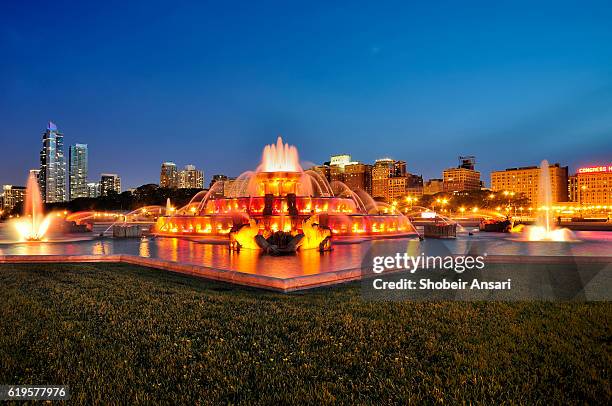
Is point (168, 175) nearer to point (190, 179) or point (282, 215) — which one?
point (190, 179)

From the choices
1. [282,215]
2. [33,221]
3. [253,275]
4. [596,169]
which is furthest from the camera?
[596,169]

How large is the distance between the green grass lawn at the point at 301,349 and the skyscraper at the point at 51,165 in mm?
198335

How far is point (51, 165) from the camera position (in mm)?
180625

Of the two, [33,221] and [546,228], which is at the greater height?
[33,221]

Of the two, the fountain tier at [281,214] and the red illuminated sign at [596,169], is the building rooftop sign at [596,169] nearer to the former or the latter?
the red illuminated sign at [596,169]

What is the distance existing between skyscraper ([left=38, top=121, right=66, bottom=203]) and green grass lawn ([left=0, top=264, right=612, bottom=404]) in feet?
651

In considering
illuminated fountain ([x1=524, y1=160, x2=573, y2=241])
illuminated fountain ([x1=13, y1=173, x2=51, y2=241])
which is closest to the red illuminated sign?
illuminated fountain ([x1=524, y1=160, x2=573, y2=241])

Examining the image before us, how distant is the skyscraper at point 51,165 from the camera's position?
581ft

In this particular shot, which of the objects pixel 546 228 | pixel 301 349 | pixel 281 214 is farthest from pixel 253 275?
pixel 546 228

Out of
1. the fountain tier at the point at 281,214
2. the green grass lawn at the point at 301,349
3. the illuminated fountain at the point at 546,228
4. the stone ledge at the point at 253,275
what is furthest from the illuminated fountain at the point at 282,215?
the green grass lawn at the point at 301,349

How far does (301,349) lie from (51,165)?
686 feet

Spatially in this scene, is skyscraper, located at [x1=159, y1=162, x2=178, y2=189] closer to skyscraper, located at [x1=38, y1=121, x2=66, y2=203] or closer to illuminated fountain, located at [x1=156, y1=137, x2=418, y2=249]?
skyscraper, located at [x1=38, y1=121, x2=66, y2=203]

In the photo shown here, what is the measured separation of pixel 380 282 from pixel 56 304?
6194mm

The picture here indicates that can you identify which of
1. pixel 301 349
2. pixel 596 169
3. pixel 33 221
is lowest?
pixel 301 349
